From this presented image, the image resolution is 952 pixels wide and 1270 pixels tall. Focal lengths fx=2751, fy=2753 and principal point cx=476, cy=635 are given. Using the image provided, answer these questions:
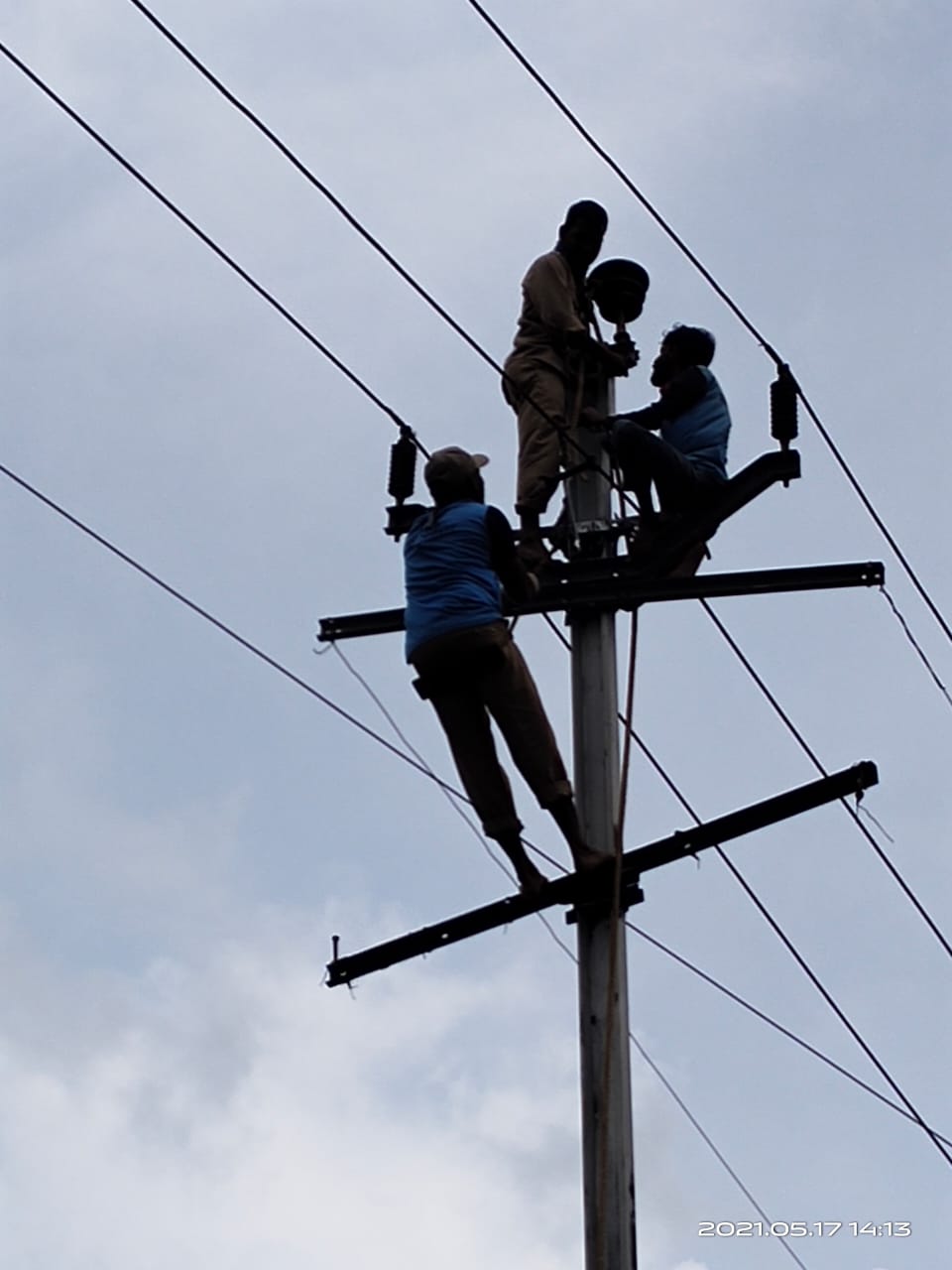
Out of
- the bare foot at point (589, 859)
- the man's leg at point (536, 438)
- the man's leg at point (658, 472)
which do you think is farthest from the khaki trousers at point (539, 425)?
the bare foot at point (589, 859)

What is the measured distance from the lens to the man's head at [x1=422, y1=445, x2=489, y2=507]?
8.88 m

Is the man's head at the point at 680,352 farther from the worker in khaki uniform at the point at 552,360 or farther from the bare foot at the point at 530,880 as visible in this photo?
the bare foot at the point at 530,880

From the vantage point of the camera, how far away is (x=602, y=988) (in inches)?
337

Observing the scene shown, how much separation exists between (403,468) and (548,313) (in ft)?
3.43

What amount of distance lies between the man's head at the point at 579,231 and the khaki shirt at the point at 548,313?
0.07m

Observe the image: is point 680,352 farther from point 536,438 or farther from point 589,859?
point 589,859

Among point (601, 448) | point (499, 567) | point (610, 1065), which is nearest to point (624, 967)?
point (610, 1065)

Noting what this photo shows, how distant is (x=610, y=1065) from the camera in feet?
27.5

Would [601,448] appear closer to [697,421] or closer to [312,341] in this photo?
[697,421]

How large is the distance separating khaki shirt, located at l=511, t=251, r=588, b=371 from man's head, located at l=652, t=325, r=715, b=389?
353mm

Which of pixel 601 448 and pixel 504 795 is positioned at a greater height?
pixel 601 448

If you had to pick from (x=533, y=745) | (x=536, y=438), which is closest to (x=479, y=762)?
(x=533, y=745)

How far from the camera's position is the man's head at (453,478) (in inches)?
→ 350

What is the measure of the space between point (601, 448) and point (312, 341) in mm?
1275
